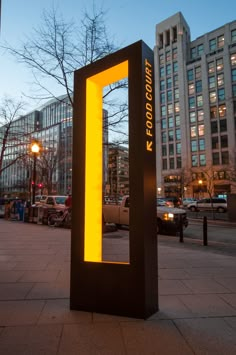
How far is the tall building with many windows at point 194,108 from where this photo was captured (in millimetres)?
62156

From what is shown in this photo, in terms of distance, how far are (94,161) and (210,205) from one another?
3387cm

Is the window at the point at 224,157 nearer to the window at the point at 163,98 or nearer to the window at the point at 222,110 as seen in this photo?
the window at the point at 222,110

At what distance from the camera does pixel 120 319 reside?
3.43m

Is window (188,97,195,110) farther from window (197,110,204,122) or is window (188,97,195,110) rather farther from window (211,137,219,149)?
window (211,137,219,149)

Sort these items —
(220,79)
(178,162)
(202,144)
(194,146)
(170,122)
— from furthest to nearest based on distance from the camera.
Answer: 1. (170,122)
2. (178,162)
3. (194,146)
4. (202,144)
5. (220,79)

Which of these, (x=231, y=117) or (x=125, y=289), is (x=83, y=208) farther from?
(x=231, y=117)

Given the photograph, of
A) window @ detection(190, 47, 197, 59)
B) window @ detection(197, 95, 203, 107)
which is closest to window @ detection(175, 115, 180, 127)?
window @ detection(197, 95, 203, 107)

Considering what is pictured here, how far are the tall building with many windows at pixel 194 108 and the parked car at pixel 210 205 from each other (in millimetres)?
20730

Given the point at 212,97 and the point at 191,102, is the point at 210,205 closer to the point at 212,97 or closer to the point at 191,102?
the point at 212,97

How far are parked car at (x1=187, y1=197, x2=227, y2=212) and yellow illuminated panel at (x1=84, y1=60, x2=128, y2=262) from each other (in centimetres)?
2966

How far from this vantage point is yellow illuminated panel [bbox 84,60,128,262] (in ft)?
12.8

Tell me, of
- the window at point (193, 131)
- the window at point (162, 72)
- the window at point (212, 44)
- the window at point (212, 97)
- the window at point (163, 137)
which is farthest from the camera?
the window at point (162, 72)

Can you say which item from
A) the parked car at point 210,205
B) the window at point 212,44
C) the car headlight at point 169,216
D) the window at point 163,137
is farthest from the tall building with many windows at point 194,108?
the car headlight at point 169,216

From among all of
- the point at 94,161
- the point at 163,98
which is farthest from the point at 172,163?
the point at 94,161
